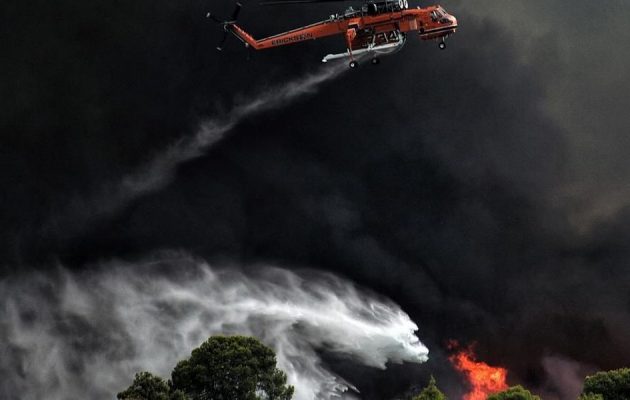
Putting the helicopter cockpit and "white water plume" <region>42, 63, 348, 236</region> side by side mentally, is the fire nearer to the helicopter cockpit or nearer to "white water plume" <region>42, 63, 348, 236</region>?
"white water plume" <region>42, 63, 348, 236</region>

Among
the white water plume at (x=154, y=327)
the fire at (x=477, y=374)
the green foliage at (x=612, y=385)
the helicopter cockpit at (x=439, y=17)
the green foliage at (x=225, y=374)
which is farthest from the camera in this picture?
the fire at (x=477, y=374)

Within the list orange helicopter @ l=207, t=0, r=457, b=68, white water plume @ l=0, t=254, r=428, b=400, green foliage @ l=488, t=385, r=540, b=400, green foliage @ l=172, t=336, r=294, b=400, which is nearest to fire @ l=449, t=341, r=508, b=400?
white water plume @ l=0, t=254, r=428, b=400

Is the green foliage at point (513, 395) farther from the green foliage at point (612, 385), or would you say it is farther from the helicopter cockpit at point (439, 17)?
the helicopter cockpit at point (439, 17)

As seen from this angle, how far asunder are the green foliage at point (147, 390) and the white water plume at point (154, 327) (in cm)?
2078

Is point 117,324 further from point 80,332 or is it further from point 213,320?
point 213,320

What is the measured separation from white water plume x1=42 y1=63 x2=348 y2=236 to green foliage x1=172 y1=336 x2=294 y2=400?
29.3 m

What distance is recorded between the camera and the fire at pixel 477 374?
88.7m

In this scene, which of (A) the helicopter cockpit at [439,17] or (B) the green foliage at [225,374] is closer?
(B) the green foliage at [225,374]

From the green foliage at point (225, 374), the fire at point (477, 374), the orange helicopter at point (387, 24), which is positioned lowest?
the green foliage at point (225, 374)

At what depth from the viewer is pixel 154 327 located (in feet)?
282

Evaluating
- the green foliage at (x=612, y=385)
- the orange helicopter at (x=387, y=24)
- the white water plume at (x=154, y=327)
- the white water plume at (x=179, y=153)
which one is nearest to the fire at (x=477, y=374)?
the white water plume at (x=154, y=327)

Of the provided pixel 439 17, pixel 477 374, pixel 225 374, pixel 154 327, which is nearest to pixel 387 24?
pixel 439 17

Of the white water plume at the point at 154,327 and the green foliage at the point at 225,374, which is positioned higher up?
the white water plume at the point at 154,327

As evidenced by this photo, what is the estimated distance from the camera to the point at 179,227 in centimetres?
9244
